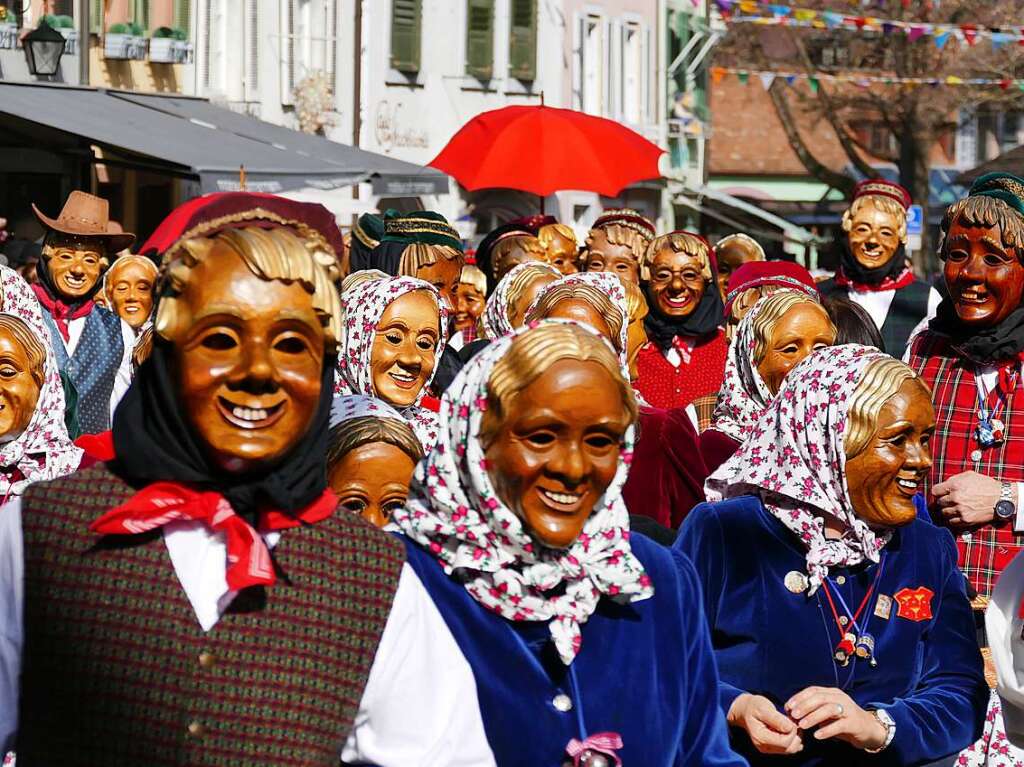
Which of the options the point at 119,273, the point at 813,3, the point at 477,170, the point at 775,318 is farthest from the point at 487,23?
the point at 775,318

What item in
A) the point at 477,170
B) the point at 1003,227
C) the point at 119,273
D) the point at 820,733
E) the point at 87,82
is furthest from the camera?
the point at 87,82

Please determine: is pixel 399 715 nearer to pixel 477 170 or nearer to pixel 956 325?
pixel 956 325

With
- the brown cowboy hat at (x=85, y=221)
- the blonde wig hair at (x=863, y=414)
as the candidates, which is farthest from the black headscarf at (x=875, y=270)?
the blonde wig hair at (x=863, y=414)

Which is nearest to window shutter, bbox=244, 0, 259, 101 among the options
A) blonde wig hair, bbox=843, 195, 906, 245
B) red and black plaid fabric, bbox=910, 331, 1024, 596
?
blonde wig hair, bbox=843, 195, 906, 245

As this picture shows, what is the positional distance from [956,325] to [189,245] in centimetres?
376

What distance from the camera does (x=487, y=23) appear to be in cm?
2953

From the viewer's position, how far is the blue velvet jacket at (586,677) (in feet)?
11.8

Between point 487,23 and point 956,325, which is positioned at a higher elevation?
point 487,23

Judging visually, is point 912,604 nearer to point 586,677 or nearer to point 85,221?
point 586,677

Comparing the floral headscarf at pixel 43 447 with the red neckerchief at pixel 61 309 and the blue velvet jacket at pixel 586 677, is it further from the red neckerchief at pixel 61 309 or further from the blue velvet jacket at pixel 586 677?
the red neckerchief at pixel 61 309

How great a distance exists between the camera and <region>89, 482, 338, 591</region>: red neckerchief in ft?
10.4

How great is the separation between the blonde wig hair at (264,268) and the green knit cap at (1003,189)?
3.82 m

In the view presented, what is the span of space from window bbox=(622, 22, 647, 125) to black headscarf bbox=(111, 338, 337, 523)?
32447mm

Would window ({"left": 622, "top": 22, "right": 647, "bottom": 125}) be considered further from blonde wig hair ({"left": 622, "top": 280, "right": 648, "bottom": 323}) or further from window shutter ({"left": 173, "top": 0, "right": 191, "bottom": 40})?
blonde wig hair ({"left": 622, "top": 280, "right": 648, "bottom": 323})
